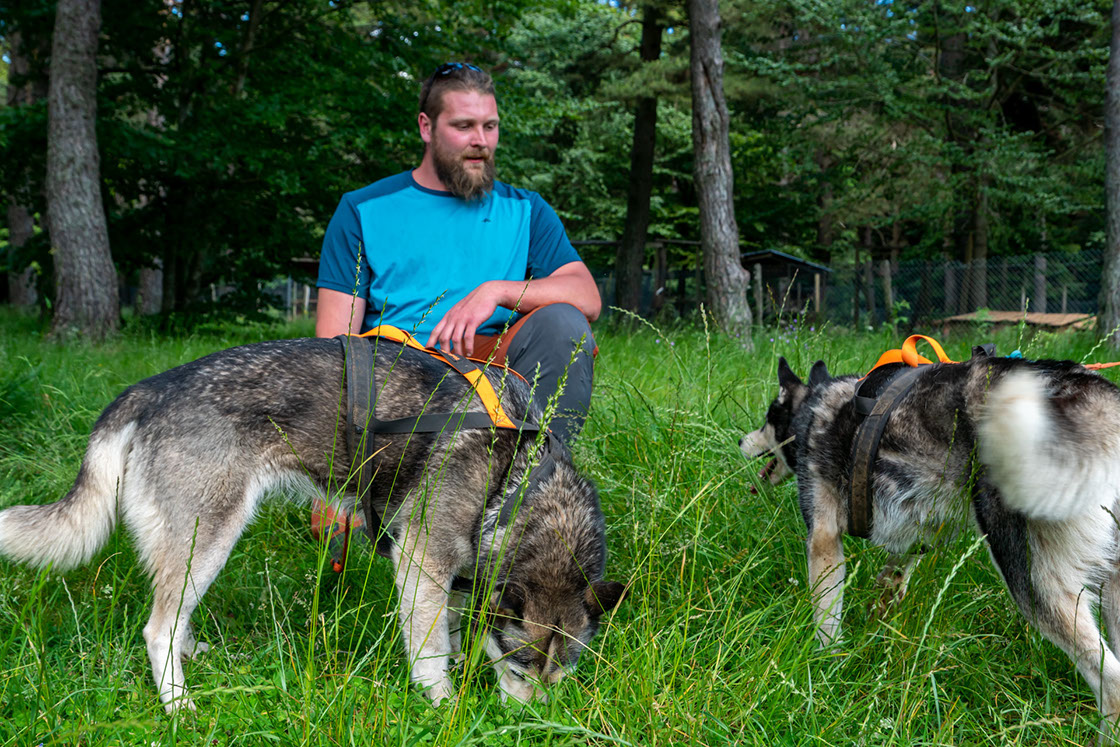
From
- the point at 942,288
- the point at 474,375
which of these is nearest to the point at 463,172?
the point at 474,375

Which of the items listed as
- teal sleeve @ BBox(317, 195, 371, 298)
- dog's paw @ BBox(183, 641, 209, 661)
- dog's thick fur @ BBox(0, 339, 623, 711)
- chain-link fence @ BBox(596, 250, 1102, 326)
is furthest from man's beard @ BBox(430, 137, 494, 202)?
chain-link fence @ BBox(596, 250, 1102, 326)

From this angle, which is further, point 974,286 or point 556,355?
point 974,286

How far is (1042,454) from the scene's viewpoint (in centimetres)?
199

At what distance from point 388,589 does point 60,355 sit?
21.1 ft

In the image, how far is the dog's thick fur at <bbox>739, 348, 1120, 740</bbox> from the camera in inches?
79.3

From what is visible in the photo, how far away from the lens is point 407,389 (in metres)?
2.77

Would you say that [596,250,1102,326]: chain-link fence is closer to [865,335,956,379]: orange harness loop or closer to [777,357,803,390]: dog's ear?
[777,357,803,390]: dog's ear

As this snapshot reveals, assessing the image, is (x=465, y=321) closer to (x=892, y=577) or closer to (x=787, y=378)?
(x=787, y=378)

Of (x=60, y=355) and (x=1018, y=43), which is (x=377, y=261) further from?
(x=1018, y=43)

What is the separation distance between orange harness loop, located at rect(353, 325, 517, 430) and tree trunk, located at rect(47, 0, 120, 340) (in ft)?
27.9

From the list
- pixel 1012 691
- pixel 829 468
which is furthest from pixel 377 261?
pixel 1012 691

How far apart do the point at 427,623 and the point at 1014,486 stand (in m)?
1.84

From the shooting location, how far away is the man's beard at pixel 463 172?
3.81 meters

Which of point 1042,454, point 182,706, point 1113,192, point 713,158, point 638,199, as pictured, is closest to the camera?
point 182,706
